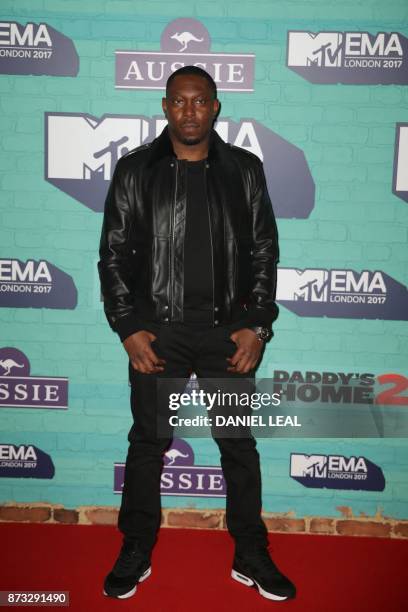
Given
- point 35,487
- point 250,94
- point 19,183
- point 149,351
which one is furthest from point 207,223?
point 35,487

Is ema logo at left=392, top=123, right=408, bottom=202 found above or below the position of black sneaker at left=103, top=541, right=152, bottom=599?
above

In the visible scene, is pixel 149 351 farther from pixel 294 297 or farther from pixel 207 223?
pixel 294 297

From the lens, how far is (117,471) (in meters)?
2.93

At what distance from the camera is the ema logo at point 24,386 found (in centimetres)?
286

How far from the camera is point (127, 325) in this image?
229 centimetres

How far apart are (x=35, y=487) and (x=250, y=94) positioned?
2.22m

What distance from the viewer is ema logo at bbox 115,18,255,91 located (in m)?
2.62

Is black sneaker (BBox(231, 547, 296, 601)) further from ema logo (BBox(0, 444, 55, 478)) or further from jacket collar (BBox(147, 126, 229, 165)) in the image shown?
jacket collar (BBox(147, 126, 229, 165))

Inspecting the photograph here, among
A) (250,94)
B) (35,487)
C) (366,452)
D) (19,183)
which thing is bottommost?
(35,487)

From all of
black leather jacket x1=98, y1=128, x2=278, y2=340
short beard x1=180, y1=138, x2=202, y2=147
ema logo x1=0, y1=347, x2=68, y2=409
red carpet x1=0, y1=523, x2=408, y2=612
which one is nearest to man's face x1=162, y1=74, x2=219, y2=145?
short beard x1=180, y1=138, x2=202, y2=147

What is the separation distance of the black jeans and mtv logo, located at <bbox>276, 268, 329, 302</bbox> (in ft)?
1.63

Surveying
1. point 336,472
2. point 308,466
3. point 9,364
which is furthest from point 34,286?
point 336,472

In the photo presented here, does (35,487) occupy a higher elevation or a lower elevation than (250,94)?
lower

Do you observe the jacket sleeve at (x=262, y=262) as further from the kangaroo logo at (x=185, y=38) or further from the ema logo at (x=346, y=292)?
the kangaroo logo at (x=185, y=38)
